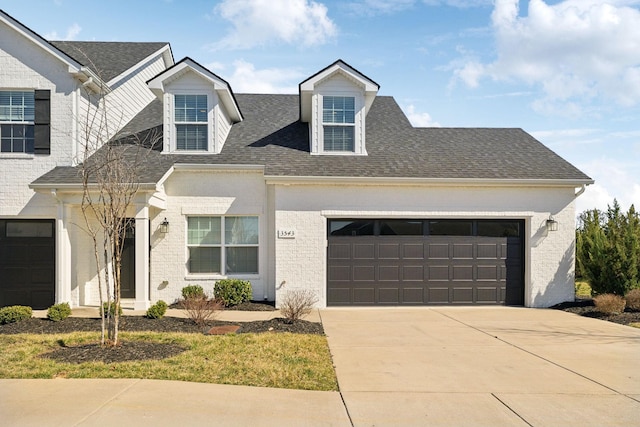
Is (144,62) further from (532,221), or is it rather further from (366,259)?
(532,221)

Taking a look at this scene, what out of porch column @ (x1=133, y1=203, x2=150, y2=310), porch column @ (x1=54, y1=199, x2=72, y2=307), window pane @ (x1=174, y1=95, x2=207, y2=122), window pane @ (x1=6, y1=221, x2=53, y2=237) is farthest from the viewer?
window pane @ (x1=174, y1=95, x2=207, y2=122)

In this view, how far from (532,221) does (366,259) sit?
198 inches

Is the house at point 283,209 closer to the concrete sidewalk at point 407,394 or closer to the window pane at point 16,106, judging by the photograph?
the window pane at point 16,106

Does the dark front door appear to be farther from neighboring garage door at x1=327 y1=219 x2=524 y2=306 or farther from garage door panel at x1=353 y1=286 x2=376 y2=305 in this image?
garage door panel at x1=353 y1=286 x2=376 y2=305

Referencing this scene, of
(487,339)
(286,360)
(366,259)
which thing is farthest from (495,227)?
(286,360)

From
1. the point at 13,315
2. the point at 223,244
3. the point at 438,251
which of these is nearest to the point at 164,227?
the point at 223,244

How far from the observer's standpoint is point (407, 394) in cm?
571

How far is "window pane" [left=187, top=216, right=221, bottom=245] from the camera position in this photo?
13.2 metres

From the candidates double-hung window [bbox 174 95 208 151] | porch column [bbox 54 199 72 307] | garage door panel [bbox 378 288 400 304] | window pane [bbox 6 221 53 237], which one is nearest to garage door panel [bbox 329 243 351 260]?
garage door panel [bbox 378 288 400 304]

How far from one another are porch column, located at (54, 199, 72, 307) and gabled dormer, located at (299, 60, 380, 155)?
721 centimetres

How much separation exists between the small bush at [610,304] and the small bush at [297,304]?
7473mm

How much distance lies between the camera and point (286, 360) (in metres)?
7.04

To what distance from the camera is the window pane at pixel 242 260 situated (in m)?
13.3

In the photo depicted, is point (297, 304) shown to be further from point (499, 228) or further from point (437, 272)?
point (499, 228)
